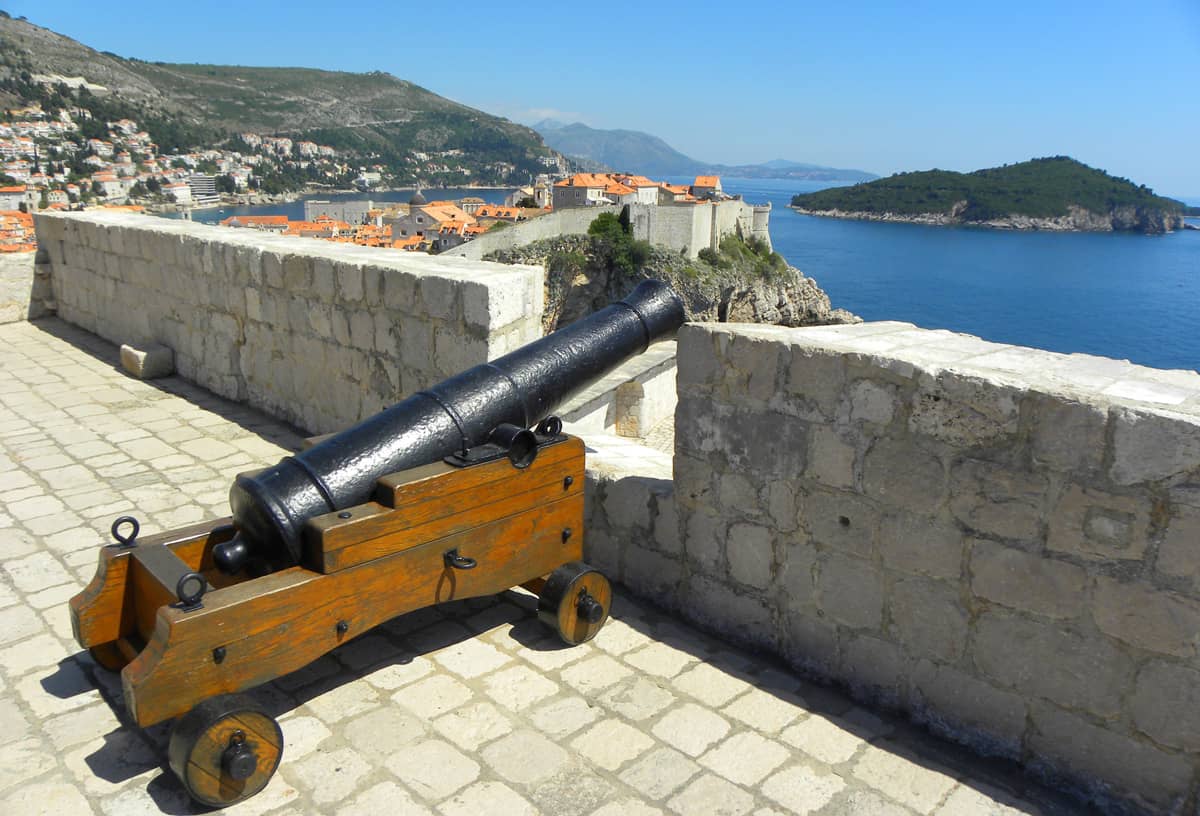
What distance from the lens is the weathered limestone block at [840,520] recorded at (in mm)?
2375

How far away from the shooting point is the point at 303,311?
15.3 ft

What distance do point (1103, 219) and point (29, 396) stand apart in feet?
428

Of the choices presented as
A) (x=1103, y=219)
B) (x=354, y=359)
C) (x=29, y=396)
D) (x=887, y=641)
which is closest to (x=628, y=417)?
(x=354, y=359)

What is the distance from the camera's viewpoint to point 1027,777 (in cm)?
216

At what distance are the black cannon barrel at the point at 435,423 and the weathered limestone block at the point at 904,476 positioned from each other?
0.95m

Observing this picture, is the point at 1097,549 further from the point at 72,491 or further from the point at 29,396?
the point at 29,396

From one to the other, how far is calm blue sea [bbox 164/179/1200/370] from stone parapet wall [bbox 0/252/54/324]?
47.2m

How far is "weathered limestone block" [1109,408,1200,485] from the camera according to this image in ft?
5.87

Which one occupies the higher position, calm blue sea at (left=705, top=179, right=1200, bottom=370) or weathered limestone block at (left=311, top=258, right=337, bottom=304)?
weathered limestone block at (left=311, top=258, right=337, bottom=304)

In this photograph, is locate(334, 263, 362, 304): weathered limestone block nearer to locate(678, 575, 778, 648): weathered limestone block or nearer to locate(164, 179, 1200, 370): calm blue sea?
locate(678, 575, 778, 648): weathered limestone block

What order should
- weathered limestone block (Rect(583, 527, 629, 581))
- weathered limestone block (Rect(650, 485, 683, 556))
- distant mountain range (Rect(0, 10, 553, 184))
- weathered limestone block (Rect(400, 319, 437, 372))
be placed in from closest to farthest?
weathered limestone block (Rect(650, 485, 683, 556)), weathered limestone block (Rect(583, 527, 629, 581)), weathered limestone block (Rect(400, 319, 437, 372)), distant mountain range (Rect(0, 10, 553, 184))

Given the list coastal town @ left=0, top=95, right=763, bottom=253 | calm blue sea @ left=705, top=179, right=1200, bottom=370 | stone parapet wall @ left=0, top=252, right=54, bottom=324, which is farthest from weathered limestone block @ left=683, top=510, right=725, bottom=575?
coastal town @ left=0, top=95, right=763, bottom=253

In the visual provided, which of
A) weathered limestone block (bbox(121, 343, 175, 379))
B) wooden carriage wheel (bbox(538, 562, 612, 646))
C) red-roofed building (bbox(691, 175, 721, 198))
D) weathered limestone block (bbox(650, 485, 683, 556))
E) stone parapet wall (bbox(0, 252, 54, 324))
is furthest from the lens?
red-roofed building (bbox(691, 175, 721, 198))

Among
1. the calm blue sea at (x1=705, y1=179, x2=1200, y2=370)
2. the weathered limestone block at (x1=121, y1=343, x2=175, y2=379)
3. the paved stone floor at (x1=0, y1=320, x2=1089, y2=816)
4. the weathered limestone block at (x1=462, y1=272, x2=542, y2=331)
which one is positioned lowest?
the calm blue sea at (x1=705, y1=179, x2=1200, y2=370)
